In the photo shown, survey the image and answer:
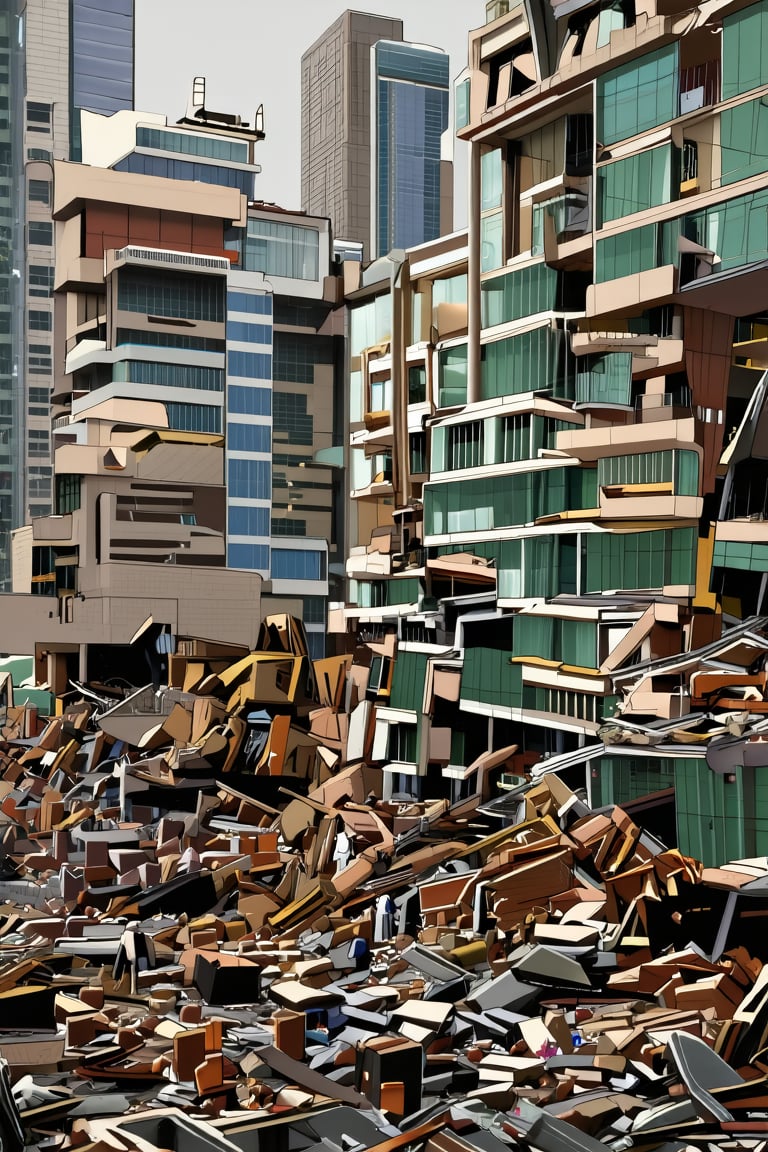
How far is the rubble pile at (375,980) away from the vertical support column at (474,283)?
6108 millimetres

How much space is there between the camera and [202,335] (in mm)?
28125

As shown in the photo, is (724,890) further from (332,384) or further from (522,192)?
(332,384)

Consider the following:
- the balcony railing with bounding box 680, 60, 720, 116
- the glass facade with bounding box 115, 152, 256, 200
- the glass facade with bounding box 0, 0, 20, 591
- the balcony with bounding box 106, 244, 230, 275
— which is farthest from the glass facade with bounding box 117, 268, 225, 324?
the glass facade with bounding box 0, 0, 20, 591

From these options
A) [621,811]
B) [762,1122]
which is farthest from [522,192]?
[762,1122]

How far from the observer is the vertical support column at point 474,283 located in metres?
18.6

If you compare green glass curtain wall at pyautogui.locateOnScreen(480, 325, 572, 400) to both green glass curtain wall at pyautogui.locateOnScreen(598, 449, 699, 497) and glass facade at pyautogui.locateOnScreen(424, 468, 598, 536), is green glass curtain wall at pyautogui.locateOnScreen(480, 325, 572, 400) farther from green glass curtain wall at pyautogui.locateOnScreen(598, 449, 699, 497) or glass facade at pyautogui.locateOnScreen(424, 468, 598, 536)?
green glass curtain wall at pyautogui.locateOnScreen(598, 449, 699, 497)

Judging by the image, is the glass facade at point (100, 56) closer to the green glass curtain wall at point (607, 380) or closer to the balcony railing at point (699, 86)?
the balcony railing at point (699, 86)

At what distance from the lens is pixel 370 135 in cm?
10031

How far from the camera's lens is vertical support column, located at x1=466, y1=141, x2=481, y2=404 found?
733 inches

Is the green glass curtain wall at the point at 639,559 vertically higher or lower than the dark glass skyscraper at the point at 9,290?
lower

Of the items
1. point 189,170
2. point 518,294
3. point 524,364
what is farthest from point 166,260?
point 524,364

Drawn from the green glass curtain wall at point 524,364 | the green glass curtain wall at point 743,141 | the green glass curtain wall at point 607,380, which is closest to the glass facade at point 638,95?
the green glass curtain wall at point 743,141

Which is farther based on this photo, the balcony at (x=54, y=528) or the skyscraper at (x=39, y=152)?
the skyscraper at (x=39, y=152)

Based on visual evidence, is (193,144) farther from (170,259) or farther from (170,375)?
(170,375)
